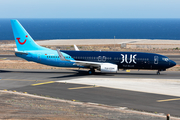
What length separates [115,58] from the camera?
44.3 meters

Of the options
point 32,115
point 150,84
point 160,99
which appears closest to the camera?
point 32,115

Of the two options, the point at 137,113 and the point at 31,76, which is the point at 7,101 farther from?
the point at 31,76

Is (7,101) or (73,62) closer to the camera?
(7,101)

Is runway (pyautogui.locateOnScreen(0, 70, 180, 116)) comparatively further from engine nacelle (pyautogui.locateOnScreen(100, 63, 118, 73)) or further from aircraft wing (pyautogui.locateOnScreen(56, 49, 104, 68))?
aircraft wing (pyautogui.locateOnScreen(56, 49, 104, 68))

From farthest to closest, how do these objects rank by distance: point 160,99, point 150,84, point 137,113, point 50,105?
point 150,84 → point 160,99 → point 50,105 → point 137,113

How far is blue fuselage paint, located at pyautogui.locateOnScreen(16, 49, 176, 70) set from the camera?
43.9m

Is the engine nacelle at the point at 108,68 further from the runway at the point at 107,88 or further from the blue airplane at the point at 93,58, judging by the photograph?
the runway at the point at 107,88

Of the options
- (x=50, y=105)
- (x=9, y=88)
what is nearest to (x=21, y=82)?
(x=9, y=88)

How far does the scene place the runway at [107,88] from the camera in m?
26.4

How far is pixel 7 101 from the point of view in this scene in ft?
84.6

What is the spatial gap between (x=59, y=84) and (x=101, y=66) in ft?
30.7

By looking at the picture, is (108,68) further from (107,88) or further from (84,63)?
(107,88)

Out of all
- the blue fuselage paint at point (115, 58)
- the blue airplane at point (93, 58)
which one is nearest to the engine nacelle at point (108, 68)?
the blue airplane at point (93, 58)

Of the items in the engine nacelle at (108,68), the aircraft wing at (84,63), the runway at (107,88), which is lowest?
the runway at (107,88)
